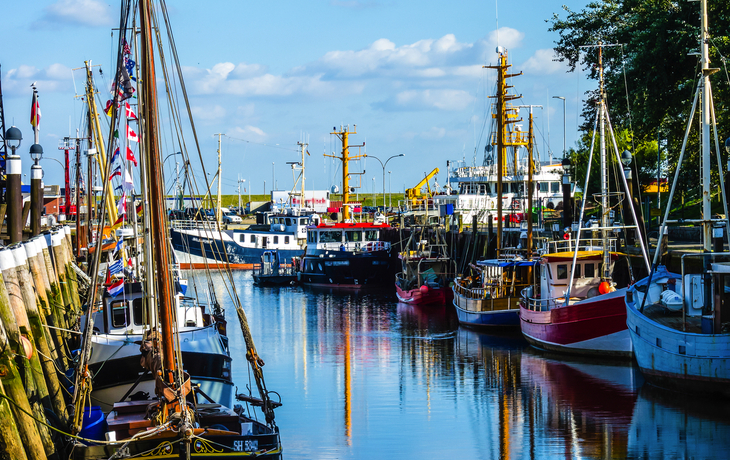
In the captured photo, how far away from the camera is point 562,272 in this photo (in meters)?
26.2

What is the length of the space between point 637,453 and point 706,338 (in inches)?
139

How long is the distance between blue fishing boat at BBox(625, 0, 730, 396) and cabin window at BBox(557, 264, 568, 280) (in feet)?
14.5

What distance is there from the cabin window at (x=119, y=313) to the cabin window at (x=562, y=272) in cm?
1401

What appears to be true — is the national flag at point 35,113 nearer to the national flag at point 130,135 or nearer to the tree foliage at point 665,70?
the national flag at point 130,135

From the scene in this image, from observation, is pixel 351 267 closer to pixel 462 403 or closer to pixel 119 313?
pixel 462 403

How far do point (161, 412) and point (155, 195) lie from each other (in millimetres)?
3430

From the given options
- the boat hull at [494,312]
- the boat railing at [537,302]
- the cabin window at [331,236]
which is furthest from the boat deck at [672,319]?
the cabin window at [331,236]

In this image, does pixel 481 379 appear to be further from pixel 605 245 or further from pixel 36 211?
pixel 36 211

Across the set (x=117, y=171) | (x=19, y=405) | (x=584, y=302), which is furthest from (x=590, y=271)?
(x=19, y=405)

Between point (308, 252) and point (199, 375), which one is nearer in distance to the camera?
point (199, 375)

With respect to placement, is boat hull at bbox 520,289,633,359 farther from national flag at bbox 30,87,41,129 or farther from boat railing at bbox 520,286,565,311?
national flag at bbox 30,87,41,129

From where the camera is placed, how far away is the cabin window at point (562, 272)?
26.1 metres

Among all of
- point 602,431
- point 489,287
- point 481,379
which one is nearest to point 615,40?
point 489,287

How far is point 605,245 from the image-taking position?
2505cm
